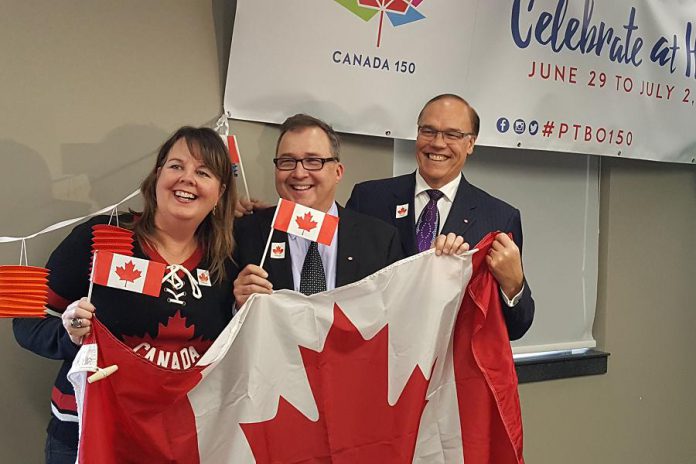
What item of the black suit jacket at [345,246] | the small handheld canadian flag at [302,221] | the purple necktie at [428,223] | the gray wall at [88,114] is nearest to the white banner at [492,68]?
the gray wall at [88,114]

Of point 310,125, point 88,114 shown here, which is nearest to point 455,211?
point 310,125

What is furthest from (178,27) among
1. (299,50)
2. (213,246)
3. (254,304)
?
(254,304)

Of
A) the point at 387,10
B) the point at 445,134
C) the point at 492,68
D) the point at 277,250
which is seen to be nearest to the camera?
the point at 277,250

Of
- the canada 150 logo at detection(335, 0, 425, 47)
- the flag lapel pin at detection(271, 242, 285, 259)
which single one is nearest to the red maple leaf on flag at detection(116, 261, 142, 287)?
the flag lapel pin at detection(271, 242, 285, 259)

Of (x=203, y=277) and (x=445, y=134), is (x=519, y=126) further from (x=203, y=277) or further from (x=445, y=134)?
(x=203, y=277)

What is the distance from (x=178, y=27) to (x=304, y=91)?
17.3 inches

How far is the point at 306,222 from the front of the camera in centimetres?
163

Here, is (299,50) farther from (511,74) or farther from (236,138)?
(511,74)

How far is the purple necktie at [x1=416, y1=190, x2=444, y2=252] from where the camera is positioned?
2.06 metres

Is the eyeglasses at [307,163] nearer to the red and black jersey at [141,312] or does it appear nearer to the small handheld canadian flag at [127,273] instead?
the red and black jersey at [141,312]

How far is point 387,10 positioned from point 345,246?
3.16 ft

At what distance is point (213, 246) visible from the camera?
1.69 m

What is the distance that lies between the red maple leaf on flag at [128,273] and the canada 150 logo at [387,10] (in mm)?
1217

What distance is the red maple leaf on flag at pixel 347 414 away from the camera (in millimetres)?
1618
